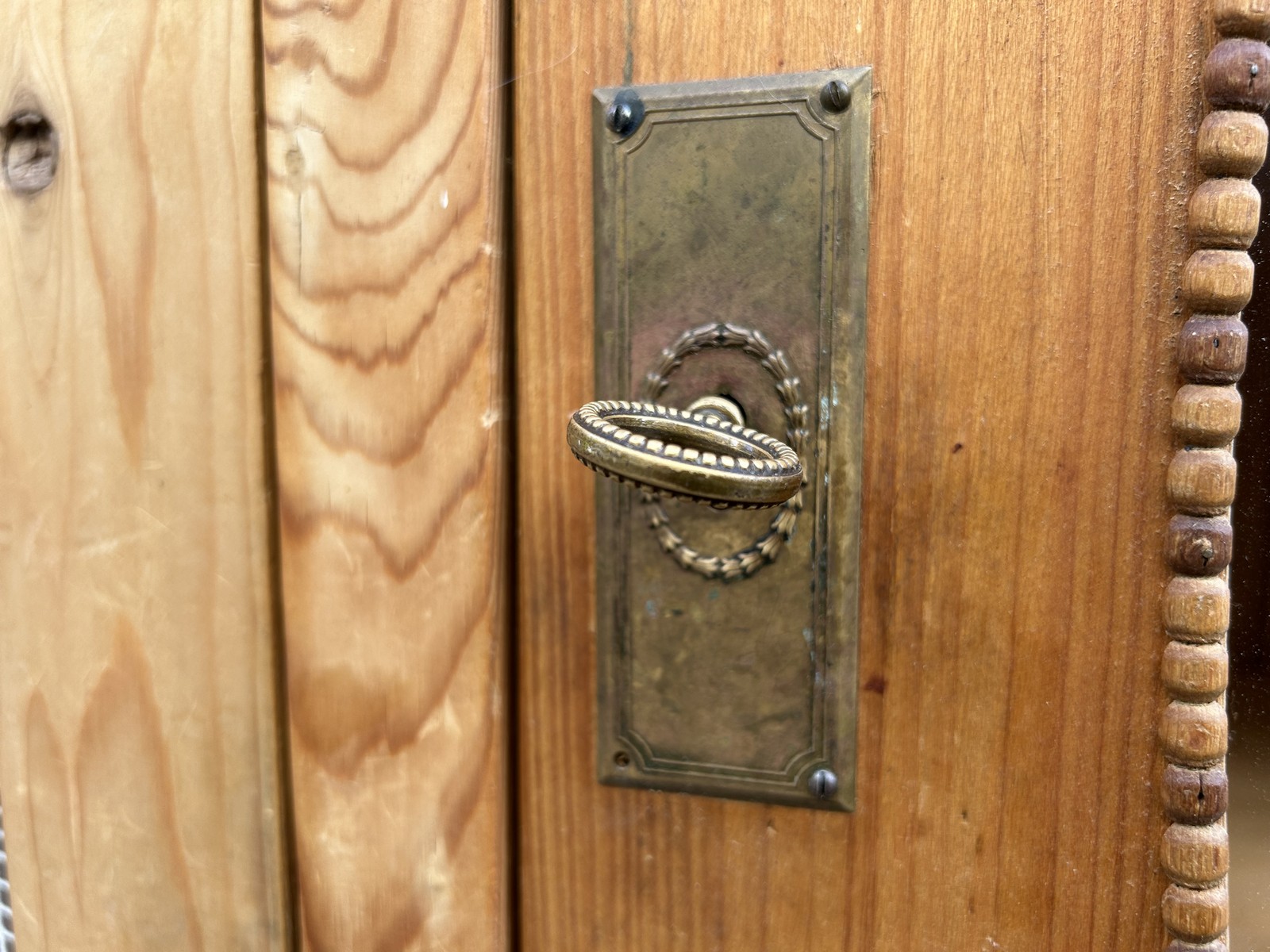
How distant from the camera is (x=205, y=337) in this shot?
0.41m

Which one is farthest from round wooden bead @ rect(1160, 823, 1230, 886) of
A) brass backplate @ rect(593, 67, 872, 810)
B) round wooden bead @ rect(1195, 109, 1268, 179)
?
round wooden bead @ rect(1195, 109, 1268, 179)

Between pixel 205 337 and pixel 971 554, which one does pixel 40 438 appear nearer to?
pixel 205 337

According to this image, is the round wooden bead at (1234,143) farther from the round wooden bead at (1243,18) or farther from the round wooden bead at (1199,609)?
the round wooden bead at (1199,609)

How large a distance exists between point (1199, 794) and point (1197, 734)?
0.02 metres

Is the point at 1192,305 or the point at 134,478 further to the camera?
the point at 134,478

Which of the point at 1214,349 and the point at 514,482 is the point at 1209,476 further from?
the point at 514,482

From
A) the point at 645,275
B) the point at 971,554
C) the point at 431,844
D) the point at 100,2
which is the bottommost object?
the point at 431,844

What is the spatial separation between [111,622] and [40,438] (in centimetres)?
10

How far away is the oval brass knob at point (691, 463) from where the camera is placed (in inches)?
10.9

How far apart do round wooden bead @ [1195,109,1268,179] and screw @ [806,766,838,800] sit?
27 centimetres

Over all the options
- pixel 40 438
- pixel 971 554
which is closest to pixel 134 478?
pixel 40 438

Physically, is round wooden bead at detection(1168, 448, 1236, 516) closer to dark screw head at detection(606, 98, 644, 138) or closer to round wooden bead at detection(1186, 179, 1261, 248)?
round wooden bead at detection(1186, 179, 1261, 248)

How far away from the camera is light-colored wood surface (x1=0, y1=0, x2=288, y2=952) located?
406mm

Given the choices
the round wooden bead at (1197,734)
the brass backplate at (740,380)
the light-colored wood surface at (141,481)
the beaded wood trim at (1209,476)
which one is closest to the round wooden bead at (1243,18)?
the beaded wood trim at (1209,476)
